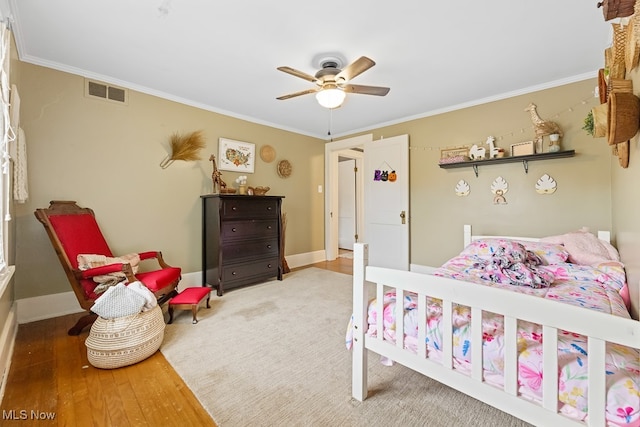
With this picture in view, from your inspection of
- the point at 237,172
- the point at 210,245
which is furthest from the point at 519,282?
the point at 237,172

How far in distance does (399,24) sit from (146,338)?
9.47 feet

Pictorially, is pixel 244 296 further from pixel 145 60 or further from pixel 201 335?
pixel 145 60

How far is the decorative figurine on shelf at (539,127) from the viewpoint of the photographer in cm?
289

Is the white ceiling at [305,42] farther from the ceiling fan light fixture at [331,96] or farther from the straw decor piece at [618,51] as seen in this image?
the straw decor piece at [618,51]

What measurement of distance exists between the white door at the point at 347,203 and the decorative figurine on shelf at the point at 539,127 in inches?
150

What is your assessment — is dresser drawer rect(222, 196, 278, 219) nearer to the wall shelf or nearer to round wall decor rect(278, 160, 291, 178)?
round wall decor rect(278, 160, 291, 178)

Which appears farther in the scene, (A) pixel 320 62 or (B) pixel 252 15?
(A) pixel 320 62

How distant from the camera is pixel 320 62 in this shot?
248cm

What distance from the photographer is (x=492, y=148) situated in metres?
3.29

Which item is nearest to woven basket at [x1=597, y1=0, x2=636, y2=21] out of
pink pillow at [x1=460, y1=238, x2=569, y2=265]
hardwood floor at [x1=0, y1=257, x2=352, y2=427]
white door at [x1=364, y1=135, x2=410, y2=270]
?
pink pillow at [x1=460, y1=238, x2=569, y2=265]

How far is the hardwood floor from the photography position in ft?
4.37

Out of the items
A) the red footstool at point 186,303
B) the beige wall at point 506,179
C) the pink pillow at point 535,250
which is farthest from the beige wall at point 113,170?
the pink pillow at point 535,250

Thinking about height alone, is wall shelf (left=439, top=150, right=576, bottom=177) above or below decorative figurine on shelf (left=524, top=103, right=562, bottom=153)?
below

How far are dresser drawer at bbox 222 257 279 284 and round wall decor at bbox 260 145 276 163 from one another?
5.21 ft
